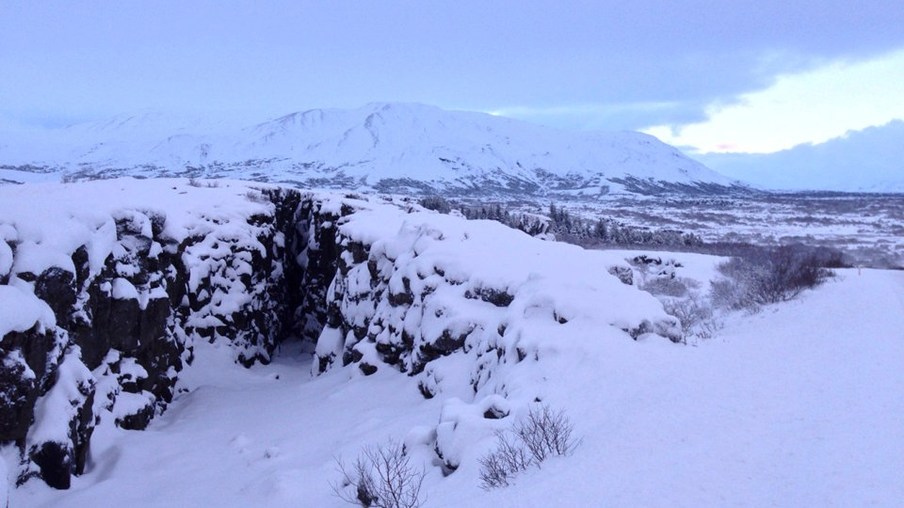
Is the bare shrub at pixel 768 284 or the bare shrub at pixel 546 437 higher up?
the bare shrub at pixel 546 437

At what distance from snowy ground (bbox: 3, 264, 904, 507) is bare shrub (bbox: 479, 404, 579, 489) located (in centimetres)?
25

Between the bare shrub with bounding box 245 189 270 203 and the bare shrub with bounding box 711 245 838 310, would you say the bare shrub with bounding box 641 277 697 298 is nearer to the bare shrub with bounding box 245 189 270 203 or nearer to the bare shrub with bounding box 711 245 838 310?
the bare shrub with bounding box 711 245 838 310

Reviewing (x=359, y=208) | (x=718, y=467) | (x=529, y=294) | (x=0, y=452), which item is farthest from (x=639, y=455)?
(x=359, y=208)

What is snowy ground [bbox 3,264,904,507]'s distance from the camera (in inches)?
265

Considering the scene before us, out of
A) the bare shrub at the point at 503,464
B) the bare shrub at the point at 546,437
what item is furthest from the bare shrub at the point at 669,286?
the bare shrub at the point at 503,464

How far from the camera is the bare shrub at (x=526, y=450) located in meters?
8.09

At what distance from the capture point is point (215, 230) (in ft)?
86.2

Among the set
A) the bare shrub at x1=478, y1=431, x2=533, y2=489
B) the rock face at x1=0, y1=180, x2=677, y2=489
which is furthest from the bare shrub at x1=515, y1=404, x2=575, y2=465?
the rock face at x1=0, y1=180, x2=677, y2=489

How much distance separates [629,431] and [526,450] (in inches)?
64.1

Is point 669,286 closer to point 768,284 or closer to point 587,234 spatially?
point 768,284

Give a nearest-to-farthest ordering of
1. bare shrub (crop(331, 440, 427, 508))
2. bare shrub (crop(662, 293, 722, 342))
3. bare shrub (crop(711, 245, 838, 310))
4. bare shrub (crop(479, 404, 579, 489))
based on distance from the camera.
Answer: bare shrub (crop(479, 404, 579, 489)) → bare shrub (crop(331, 440, 427, 508)) → bare shrub (crop(662, 293, 722, 342)) → bare shrub (crop(711, 245, 838, 310))

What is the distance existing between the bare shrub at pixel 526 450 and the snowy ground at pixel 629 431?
254 millimetres

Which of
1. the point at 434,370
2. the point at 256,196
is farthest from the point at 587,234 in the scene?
the point at 434,370

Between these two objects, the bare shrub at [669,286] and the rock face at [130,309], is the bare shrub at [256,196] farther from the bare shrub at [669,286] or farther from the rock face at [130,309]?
the bare shrub at [669,286]
